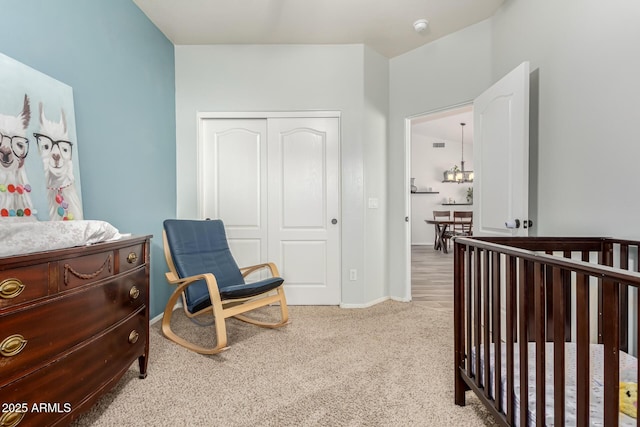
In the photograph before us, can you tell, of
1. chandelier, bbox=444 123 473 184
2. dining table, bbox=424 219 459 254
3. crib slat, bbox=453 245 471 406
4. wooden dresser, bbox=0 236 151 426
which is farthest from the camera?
chandelier, bbox=444 123 473 184

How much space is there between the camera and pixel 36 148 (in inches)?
59.6

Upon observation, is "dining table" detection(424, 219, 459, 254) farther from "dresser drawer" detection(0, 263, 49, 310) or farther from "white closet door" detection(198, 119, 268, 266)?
"dresser drawer" detection(0, 263, 49, 310)

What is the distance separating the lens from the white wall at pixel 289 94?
9.87 ft

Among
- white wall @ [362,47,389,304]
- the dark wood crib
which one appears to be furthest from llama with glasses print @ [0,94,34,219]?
white wall @ [362,47,389,304]

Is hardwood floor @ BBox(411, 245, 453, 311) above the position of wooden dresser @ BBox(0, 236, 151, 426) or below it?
below

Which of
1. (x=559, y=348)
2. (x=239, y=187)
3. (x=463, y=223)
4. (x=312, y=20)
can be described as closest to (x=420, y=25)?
(x=312, y=20)

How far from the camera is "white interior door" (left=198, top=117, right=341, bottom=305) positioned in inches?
121

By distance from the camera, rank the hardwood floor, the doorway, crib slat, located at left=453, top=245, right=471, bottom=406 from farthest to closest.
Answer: the doorway → the hardwood floor → crib slat, located at left=453, top=245, right=471, bottom=406

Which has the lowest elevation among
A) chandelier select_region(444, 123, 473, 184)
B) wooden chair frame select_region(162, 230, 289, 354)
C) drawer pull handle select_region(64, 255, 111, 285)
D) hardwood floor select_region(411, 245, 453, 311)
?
hardwood floor select_region(411, 245, 453, 311)

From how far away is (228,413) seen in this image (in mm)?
1435

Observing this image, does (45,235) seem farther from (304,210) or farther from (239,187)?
(304,210)

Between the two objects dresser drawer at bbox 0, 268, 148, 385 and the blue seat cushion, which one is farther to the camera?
the blue seat cushion

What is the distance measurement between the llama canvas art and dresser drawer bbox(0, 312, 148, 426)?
664 mm

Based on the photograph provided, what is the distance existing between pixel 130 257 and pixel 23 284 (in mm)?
566
